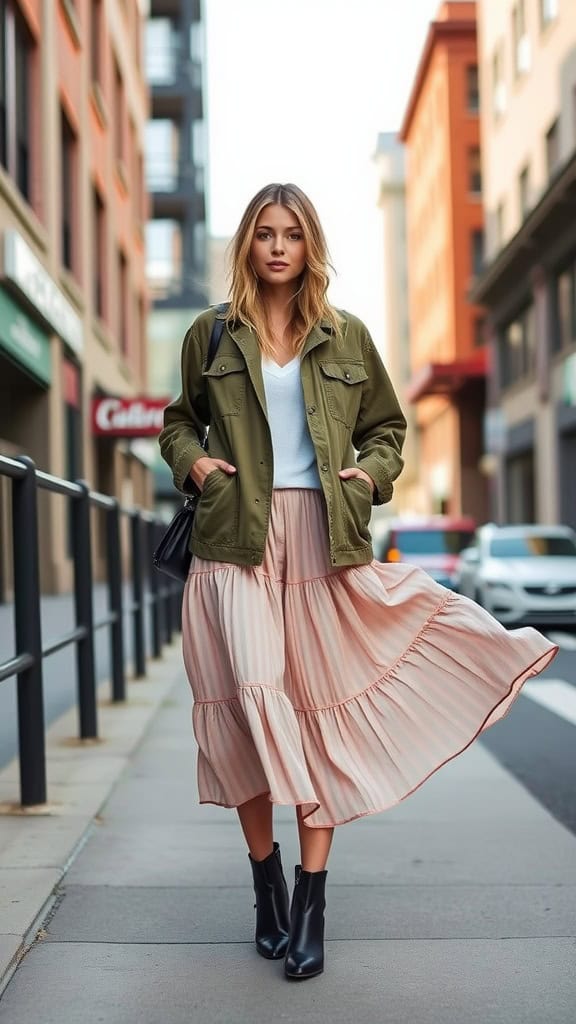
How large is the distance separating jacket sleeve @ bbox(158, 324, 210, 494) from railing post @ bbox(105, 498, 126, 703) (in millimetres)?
4322

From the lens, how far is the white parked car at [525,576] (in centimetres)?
1417

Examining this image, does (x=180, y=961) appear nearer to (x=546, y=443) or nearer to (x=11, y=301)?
Answer: (x=11, y=301)

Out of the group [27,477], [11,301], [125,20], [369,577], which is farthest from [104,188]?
[369,577]

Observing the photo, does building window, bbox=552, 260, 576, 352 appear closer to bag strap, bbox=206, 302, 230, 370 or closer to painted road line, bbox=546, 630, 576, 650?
painted road line, bbox=546, 630, 576, 650

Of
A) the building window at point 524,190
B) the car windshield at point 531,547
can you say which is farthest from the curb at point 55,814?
the building window at point 524,190

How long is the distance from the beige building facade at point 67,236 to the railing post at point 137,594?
0.31 metres

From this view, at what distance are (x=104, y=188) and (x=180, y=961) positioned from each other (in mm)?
22461

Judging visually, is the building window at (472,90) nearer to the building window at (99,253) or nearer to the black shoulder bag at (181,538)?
the building window at (99,253)

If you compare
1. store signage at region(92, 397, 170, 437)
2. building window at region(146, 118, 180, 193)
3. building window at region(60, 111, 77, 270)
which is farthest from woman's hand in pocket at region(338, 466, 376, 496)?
building window at region(146, 118, 180, 193)

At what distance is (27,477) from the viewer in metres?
4.73

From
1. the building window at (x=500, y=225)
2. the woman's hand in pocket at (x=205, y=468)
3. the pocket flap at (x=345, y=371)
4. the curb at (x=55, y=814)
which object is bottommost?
the curb at (x=55, y=814)

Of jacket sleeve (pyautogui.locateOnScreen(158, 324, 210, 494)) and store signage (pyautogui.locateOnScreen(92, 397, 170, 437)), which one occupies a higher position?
store signage (pyautogui.locateOnScreen(92, 397, 170, 437))

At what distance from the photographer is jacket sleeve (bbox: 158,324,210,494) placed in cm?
333

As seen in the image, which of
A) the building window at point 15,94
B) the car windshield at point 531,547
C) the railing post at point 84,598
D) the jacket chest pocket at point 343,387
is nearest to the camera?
the jacket chest pocket at point 343,387
